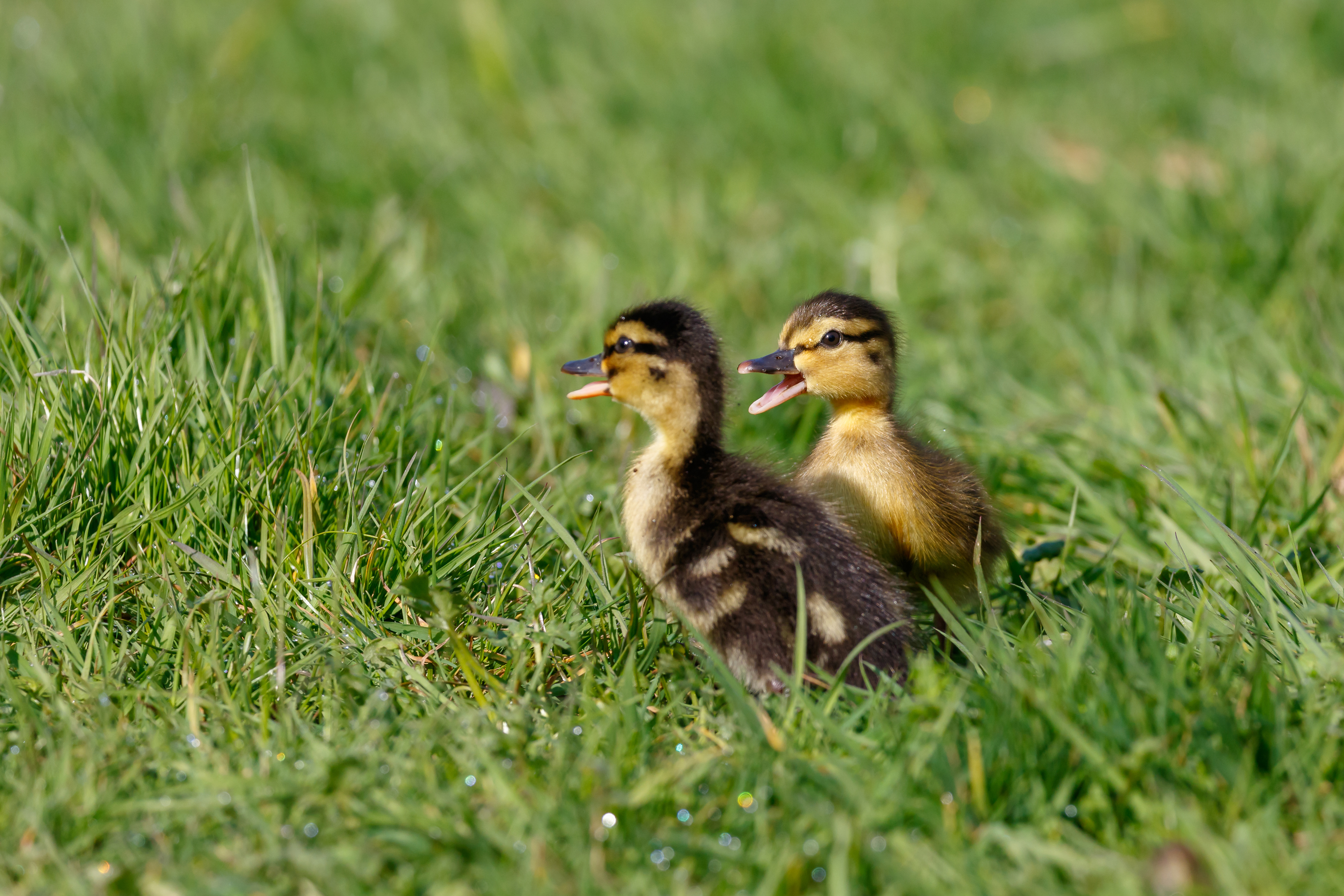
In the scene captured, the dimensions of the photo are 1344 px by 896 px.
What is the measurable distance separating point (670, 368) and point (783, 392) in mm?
537

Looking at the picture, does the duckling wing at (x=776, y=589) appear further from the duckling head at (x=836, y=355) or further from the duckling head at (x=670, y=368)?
the duckling head at (x=836, y=355)

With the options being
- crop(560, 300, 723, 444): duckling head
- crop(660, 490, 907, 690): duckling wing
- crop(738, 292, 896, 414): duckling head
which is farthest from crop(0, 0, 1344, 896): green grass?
crop(560, 300, 723, 444): duckling head

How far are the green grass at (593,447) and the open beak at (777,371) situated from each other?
0.60 ft

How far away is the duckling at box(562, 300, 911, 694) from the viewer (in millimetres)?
3066

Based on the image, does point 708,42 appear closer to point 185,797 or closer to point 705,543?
point 705,543

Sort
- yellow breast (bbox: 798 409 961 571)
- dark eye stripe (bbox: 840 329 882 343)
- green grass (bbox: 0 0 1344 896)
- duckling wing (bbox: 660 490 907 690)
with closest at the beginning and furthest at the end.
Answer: green grass (bbox: 0 0 1344 896)
duckling wing (bbox: 660 490 907 690)
yellow breast (bbox: 798 409 961 571)
dark eye stripe (bbox: 840 329 882 343)

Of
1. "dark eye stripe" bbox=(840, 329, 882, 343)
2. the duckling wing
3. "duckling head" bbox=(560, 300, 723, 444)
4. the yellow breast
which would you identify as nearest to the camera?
the duckling wing

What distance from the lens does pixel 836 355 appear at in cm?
368

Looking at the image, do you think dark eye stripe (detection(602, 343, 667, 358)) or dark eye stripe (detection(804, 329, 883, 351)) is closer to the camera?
dark eye stripe (detection(602, 343, 667, 358))

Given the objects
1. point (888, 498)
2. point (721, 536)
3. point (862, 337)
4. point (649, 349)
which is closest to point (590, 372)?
point (649, 349)

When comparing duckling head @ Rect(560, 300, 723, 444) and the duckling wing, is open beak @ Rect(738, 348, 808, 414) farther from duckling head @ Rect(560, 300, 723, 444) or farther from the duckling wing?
the duckling wing

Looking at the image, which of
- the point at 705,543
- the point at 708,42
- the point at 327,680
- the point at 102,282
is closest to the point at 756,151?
→ the point at 708,42

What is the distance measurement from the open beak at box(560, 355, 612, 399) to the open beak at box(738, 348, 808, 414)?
0.42m

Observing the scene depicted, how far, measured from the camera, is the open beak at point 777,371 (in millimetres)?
3715
